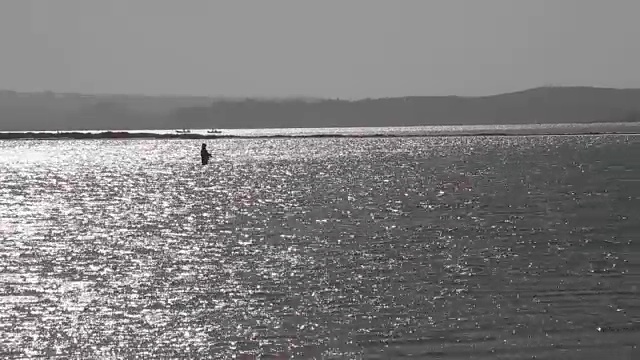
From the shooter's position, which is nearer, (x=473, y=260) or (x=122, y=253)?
(x=473, y=260)

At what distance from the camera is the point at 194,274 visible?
42531mm

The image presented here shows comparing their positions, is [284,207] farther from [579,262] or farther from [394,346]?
[394,346]

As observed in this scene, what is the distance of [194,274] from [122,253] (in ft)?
33.5

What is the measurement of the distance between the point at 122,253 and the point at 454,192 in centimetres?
5097

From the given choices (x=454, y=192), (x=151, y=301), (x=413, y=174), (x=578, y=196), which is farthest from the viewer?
(x=413, y=174)

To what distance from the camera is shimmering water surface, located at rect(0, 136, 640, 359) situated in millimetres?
28328

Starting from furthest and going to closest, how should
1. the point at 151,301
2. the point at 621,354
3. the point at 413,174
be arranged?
the point at 413,174
the point at 151,301
the point at 621,354

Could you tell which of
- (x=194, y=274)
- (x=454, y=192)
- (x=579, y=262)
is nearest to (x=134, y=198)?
(x=454, y=192)

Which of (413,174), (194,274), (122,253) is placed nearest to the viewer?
(194,274)

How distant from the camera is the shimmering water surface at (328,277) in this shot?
2833 centimetres

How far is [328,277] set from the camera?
40375mm

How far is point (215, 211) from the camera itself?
79125 mm

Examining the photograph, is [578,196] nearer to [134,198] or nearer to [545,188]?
[545,188]

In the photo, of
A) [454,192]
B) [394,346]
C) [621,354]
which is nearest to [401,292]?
[394,346]
